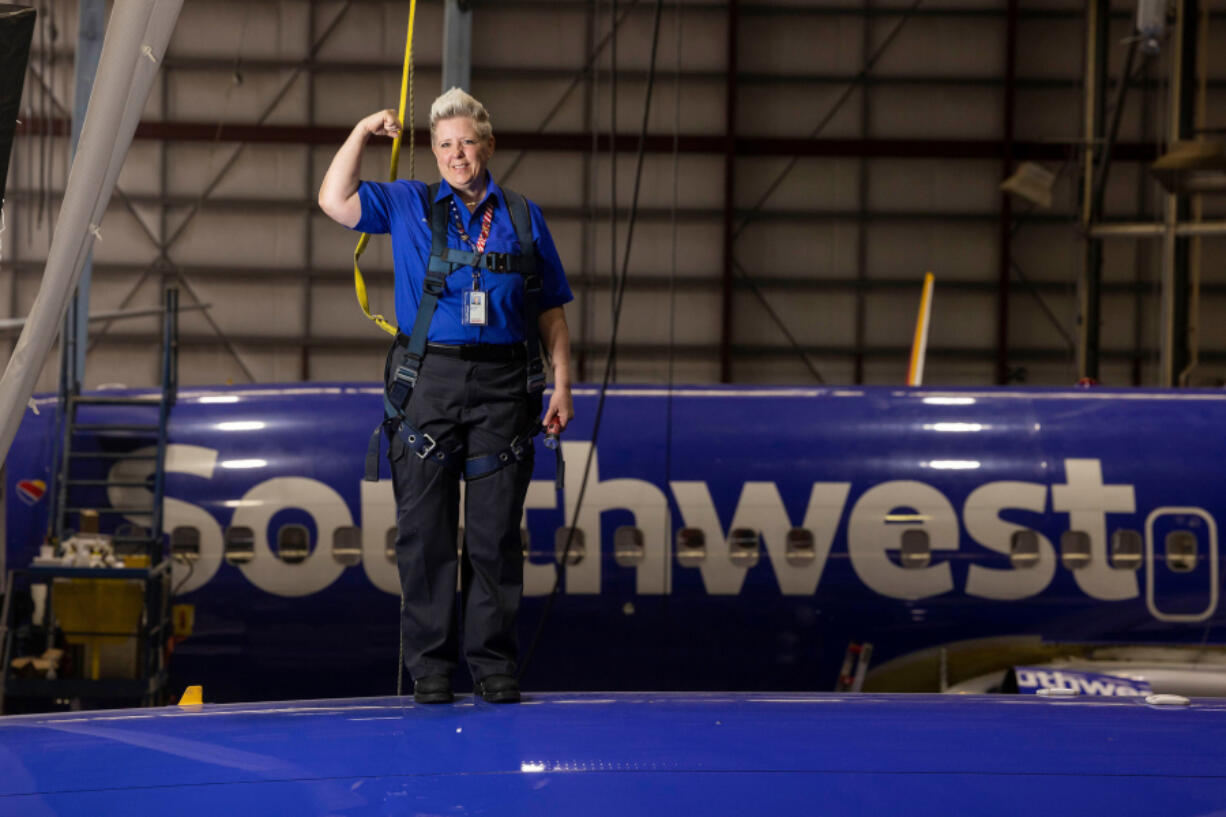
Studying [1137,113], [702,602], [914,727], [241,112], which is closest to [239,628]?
[702,602]

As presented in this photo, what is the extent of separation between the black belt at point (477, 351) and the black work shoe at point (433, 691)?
1174mm

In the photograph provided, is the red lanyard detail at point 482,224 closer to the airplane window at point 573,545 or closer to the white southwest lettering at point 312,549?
the airplane window at point 573,545

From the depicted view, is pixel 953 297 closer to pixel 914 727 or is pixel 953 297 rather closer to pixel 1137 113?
pixel 1137 113

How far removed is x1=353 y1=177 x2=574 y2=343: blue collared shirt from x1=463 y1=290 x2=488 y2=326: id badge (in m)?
0.02

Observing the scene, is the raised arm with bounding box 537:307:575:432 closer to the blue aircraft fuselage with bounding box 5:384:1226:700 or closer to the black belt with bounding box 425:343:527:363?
the black belt with bounding box 425:343:527:363

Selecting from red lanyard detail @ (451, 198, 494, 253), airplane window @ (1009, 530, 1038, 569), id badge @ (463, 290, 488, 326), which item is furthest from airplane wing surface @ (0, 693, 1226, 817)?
airplane window @ (1009, 530, 1038, 569)

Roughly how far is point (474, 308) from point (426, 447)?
542 mm

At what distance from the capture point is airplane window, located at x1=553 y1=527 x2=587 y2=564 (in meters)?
10.8

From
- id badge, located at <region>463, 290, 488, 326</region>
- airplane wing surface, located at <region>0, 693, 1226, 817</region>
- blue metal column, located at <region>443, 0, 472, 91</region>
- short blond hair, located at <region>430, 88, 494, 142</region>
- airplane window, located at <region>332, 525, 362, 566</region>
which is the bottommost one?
airplane wing surface, located at <region>0, 693, 1226, 817</region>

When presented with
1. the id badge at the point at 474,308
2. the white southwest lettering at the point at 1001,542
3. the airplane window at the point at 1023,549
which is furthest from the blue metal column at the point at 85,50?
the id badge at the point at 474,308

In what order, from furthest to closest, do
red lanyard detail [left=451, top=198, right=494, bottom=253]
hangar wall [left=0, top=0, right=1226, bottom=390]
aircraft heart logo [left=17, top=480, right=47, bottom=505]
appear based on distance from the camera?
hangar wall [left=0, top=0, right=1226, bottom=390] < aircraft heart logo [left=17, top=480, right=47, bottom=505] < red lanyard detail [left=451, top=198, right=494, bottom=253]

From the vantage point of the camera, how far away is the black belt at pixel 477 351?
4.91m

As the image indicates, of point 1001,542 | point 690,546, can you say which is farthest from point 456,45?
point 1001,542

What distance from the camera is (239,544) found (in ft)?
35.6
